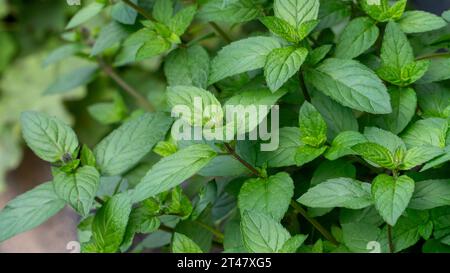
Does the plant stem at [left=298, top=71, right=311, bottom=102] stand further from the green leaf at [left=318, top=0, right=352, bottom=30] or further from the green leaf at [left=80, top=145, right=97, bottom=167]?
the green leaf at [left=80, top=145, right=97, bottom=167]

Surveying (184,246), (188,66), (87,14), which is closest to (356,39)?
(188,66)

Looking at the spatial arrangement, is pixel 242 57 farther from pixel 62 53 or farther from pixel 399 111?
pixel 62 53

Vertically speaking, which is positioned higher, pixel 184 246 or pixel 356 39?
pixel 356 39

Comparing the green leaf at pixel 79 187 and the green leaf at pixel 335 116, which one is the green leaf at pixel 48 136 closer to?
the green leaf at pixel 79 187

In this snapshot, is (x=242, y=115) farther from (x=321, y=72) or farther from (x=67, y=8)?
(x=67, y=8)

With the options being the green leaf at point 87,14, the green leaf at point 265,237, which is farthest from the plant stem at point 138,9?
the green leaf at point 265,237

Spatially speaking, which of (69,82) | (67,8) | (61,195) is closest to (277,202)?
(61,195)
